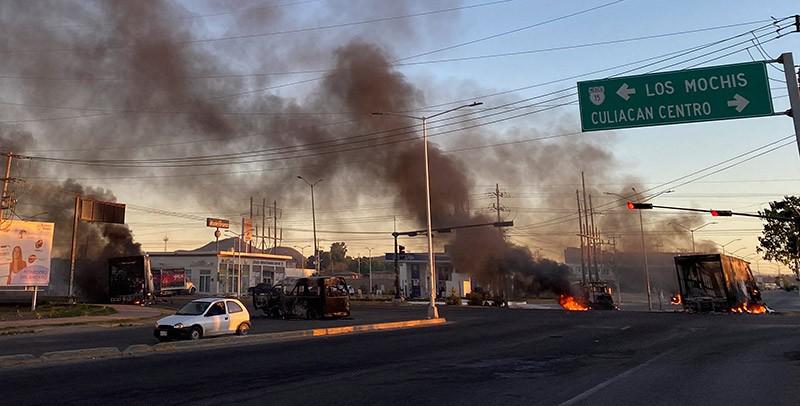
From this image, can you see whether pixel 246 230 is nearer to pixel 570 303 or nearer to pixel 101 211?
pixel 101 211

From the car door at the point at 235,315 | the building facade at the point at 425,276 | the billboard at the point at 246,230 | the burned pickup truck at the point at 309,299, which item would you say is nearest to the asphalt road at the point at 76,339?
the car door at the point at 235,315

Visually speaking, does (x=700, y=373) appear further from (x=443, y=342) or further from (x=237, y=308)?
(x=237, y=308)

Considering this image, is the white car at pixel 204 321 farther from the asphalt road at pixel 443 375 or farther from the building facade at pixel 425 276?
the building facade at pixel 425 276

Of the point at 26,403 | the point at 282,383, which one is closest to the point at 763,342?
the point at 282,383

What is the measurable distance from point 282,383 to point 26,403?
3123mm

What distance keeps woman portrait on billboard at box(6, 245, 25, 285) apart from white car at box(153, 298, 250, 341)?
15.9m

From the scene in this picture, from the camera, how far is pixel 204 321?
15.1 meters

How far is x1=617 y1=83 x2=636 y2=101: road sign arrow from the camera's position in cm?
1067

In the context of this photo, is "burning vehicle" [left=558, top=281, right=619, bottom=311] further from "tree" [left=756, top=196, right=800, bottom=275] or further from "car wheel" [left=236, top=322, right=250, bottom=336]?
"car wheel" [left=236, top=322, right=250, bottom=336]

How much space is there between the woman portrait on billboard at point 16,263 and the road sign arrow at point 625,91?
28.1 meters

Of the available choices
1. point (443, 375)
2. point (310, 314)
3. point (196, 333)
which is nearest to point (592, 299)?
point (310, 314)

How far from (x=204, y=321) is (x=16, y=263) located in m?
17.1

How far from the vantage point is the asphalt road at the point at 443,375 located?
22.2 feet

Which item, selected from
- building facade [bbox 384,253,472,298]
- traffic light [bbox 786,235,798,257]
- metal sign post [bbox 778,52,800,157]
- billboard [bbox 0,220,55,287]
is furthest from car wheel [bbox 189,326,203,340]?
building facade [bbox 384,253,472,298]
